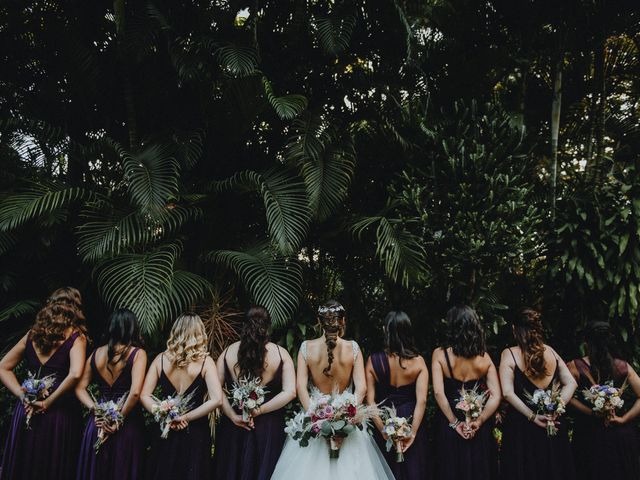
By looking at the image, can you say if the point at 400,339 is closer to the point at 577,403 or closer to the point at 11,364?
the point at 577,403

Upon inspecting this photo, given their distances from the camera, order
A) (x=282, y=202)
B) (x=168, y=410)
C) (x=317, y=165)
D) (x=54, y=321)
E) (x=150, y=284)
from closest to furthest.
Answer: (x=168, y=410)
(x=54, y=321)
(x=150, y=284)
(x=282, y=202)
(x=317, y=165)

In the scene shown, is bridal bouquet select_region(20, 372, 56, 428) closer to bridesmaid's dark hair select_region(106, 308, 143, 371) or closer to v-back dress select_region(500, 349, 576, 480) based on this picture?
bridesmaid's dark hair select_region(106, 308, 143, 371)

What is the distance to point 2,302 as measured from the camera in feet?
22.3

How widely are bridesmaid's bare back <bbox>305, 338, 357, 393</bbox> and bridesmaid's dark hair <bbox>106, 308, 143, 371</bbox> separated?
140 cm

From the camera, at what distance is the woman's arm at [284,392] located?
13.5ft

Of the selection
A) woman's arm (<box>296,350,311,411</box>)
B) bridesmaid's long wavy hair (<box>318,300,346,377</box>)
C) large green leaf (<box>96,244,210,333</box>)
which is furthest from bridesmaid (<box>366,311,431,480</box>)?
large green leaf (<box>96,244,210,333</box>)

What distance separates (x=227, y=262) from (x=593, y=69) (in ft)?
21.8

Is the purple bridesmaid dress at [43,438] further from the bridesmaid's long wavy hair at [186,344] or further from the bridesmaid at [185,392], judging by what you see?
the bridesmaid's long wavy hair at [186,344]

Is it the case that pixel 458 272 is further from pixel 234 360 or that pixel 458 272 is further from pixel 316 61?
pixel 316 61

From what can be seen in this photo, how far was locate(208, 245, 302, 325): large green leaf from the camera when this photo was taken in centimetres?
575

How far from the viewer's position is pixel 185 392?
4.05 metres

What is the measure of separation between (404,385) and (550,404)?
1134mm

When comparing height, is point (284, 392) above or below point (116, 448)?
above

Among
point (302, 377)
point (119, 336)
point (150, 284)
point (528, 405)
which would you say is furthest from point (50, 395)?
point (528, 405)
